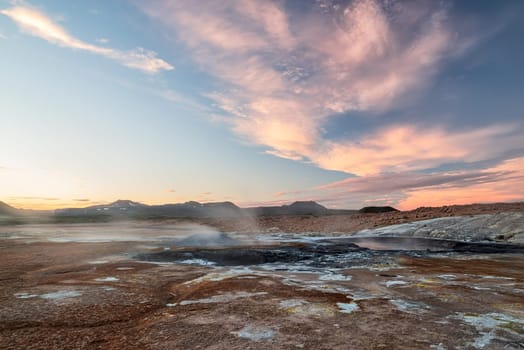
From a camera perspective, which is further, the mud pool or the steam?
the steam

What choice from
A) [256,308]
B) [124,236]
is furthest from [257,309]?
[124,236]

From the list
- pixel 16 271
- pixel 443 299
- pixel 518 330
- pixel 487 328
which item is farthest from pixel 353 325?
pixel 16 271

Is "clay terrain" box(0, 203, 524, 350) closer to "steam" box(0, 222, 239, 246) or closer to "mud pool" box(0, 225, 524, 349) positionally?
"mud pool" box(0, 225, 524, 349)

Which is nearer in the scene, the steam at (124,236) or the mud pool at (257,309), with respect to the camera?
the mud pool at (257,309)

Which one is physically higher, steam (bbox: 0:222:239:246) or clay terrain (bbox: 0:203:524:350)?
clay terrain (bbox: 0:203:524:350)

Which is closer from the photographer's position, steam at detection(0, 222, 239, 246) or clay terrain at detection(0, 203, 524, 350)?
clay terrain at detection(0, 203, 524, 350)

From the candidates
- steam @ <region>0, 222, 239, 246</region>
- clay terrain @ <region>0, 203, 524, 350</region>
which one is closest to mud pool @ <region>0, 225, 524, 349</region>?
clay terrain @ <region>0, 203, 524, 350</region>

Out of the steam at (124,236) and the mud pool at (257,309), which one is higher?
the mud pool at (257,309)

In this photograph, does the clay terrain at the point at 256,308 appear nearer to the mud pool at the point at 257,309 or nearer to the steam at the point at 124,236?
the mud pool at the point at 257,309

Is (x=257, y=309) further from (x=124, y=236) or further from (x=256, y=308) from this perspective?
(x=124, y=236)

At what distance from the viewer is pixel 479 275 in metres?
13.1

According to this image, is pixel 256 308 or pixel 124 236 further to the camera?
pixel 124 236

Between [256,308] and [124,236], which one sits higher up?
[256,308]

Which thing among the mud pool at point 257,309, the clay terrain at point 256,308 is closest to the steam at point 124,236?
the clay terrain at point 256,308
